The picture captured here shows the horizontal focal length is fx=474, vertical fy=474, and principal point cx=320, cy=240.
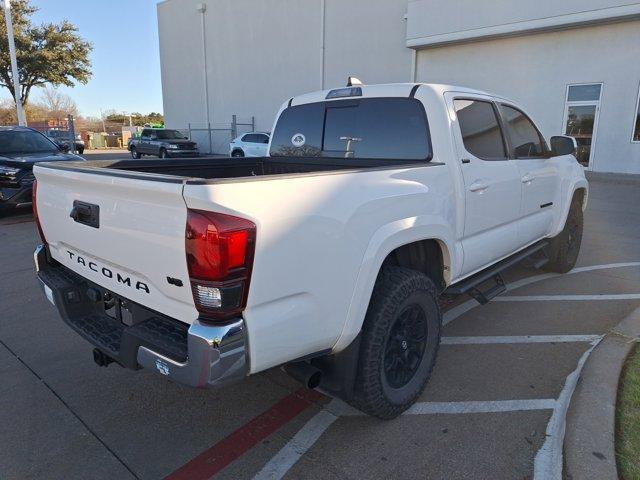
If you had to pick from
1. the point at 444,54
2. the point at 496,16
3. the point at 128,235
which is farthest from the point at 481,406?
the point at 444,54

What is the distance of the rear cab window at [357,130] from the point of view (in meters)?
3.41

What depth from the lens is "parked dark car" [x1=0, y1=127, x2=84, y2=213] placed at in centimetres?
869

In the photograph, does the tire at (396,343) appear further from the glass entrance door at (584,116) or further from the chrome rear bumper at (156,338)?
the glass entrance door at (584,116)

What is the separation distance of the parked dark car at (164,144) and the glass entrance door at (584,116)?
18.0m

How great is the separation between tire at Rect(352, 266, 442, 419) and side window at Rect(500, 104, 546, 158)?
2050mm

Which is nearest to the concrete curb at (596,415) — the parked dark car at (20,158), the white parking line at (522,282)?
the white parking line at (522,282)

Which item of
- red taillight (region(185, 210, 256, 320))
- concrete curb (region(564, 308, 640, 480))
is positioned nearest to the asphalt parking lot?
concrete curb (region(564, 308, 640, 480))

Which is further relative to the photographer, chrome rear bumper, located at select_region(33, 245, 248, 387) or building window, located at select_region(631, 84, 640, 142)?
building window, located at select_region(631, 84, 640, 142)

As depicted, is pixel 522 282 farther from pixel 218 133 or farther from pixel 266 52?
pixel 218 133

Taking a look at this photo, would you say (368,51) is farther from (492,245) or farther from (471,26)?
(492,245)

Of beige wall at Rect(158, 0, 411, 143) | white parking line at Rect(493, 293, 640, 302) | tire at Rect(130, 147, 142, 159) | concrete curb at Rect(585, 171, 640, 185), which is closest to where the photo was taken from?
white parking line at Rect(493, 293, 640, 302)

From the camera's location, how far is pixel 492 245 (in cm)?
386

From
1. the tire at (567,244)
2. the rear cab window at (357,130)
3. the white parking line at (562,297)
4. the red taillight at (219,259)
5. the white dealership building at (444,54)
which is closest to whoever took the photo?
the red taillight at (219,259)

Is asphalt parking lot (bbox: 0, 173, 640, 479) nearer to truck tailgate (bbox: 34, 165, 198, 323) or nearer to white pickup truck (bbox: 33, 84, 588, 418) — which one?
white pickup truck (bbox: 33, 84, 588, 418)
